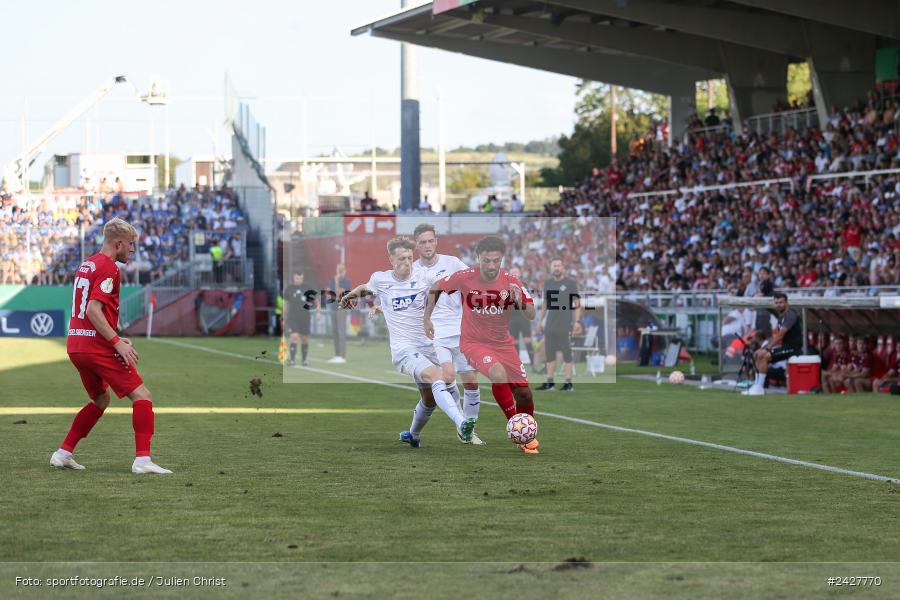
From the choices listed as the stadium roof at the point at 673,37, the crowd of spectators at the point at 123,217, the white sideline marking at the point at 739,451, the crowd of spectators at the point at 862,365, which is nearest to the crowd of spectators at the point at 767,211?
the stadium roof at the point at 673,37

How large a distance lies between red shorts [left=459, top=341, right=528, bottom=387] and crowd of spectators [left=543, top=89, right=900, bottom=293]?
54.2 feet

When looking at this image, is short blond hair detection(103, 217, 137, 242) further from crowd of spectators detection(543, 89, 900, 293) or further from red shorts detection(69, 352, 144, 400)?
crowd of spectators detection(543, 89, 900, 293)

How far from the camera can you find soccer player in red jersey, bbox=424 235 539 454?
13.0m

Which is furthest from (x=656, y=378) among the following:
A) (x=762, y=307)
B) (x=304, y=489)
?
(x=304, y=489)

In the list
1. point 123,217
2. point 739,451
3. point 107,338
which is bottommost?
point 739,451

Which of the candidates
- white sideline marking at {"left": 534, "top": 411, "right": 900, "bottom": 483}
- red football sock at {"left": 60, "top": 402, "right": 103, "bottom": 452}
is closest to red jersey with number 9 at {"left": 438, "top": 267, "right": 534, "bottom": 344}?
white sideline marking at {"left": 534, "top": 411, "right": 900, "bottom": 483}

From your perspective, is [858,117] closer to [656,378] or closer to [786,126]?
[786,126]

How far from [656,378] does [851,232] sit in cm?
904

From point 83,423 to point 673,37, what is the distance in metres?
38.5

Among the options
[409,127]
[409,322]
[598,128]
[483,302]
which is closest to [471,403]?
[409,322]

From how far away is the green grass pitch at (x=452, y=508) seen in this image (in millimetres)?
7125

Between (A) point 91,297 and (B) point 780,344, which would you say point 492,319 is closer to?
(A) point 91,297

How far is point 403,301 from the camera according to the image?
13750 mm

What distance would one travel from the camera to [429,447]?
13.9 m
